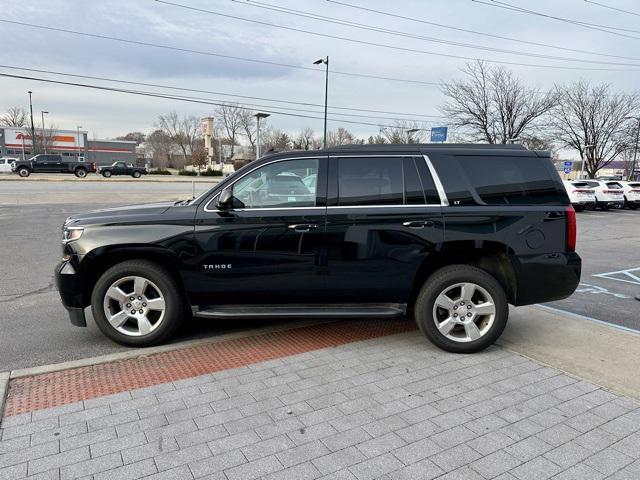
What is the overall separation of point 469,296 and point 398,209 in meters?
1.02

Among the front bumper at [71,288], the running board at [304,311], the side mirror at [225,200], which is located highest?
the side mirror at [225,200]

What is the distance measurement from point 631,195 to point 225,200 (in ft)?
99.8

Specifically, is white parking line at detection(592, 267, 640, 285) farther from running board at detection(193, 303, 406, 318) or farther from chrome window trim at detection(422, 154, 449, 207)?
running board at detection(193, 303, 406, 318)

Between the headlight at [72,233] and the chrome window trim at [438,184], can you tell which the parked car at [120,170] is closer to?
the headlight at [72,233]

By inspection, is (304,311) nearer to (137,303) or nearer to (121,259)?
(137,303)

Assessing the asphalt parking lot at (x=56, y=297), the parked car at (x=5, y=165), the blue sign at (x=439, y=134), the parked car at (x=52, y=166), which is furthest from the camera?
the parked car at (x=5, y=165)

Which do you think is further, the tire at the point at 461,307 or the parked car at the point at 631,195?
the parked car at the point at 631,195

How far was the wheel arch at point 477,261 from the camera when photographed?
4219mm

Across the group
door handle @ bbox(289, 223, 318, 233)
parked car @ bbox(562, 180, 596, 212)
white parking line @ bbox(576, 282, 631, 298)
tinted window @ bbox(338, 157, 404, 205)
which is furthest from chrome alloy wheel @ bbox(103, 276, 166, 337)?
parked car @ bbox(562, 180, 596, 212)

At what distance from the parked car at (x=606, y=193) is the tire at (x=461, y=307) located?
933 inches

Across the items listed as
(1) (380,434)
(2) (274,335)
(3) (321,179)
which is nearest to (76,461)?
(1) (380,434)

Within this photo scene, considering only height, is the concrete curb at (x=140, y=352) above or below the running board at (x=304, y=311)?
below

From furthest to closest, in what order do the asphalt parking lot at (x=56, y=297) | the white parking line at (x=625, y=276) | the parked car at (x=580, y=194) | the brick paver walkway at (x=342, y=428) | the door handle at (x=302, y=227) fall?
the parked car at (x=580, y=194) < the white parking line at (x=625, y=276) < the asphalt parking lot at (x=56, y=297) < the door handle at (x=302, y=227) < the brick paver walkway at (x=342, y=428)

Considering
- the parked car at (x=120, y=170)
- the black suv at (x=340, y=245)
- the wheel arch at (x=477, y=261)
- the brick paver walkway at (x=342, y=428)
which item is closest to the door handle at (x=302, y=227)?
the black suv at (x=340, y=245)
